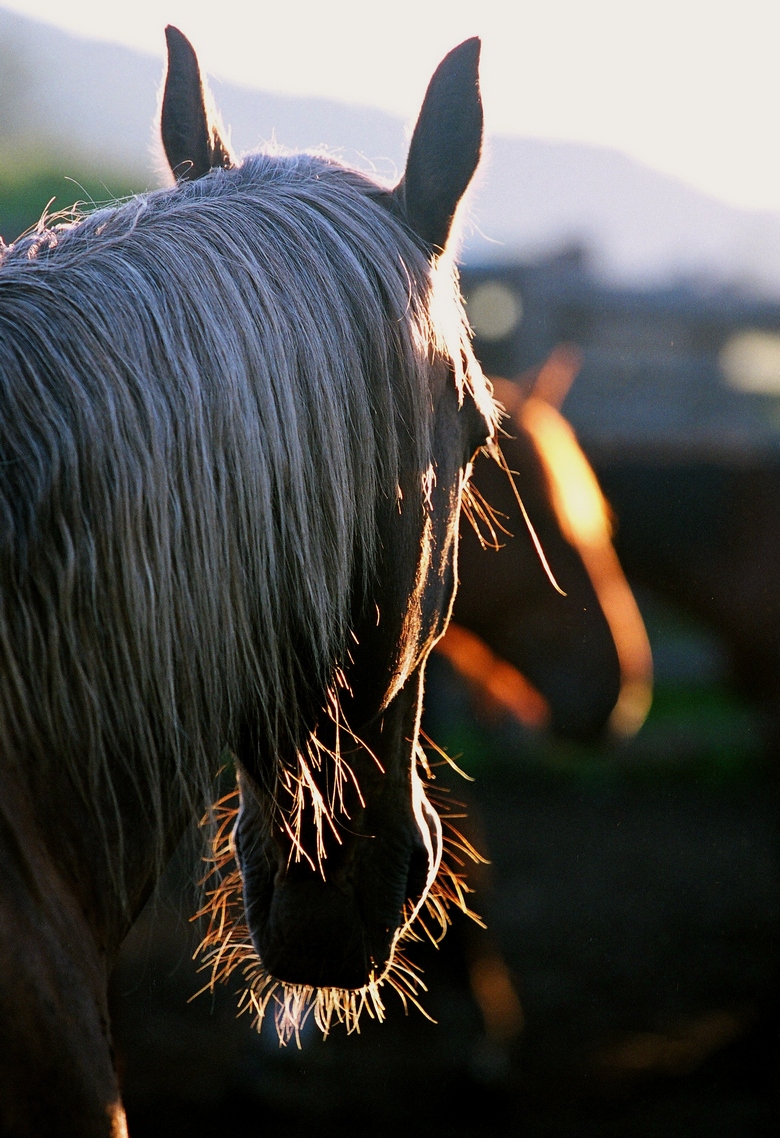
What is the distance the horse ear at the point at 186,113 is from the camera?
1.25 meters

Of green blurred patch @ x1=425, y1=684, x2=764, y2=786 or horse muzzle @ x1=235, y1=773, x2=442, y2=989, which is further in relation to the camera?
green blurred patch @ x1=425, y1=684, x2=764, y2=786

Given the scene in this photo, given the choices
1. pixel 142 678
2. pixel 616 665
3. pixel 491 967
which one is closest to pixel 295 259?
pixel 142 678

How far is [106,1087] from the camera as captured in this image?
2.51 feet

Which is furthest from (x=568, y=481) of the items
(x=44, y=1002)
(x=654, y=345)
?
(x=654, y=345)

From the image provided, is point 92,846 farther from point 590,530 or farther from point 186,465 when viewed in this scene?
point 590,530

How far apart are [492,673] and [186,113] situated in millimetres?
3123

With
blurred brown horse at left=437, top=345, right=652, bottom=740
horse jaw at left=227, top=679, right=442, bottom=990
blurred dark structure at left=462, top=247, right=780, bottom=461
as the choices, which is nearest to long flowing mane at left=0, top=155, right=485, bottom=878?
horse jaw at left=227, top=679, right=442, bottom=990

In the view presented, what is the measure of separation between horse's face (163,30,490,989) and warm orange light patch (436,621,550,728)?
2682 millimetres

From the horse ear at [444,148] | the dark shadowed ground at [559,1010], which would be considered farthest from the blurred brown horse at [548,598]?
the horse ear at [444,148]

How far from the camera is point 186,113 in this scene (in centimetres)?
127

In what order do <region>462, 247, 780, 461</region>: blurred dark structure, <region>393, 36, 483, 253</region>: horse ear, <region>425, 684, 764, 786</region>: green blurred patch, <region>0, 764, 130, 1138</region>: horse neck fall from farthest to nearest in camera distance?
<region>462, 247, 780, 461</region>: blurred dark structure → <region>425, 684, 764, 786</region>: green blurred patch → <region>393, 36, 483, 253</region>: horse ear → <region>0, 764, 130, 1138</region>: horse neck

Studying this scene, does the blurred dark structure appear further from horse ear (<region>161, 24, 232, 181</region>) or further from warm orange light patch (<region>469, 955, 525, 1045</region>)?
horse ear (<region>161, 24, 232, 181</region>)

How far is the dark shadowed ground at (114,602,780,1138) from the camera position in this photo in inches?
127

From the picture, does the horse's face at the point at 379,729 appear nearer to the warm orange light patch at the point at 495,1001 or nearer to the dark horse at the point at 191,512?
the dark horse at the point at 191,512
